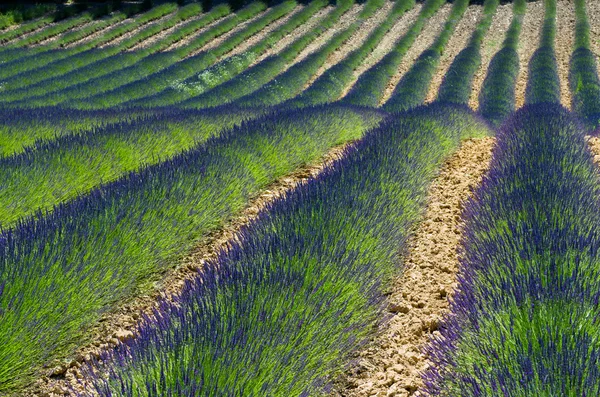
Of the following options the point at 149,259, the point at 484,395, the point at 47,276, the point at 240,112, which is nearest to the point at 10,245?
the point at 47,276

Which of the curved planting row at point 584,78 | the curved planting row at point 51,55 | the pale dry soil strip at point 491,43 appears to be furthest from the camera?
the curved planting row at point 51,55

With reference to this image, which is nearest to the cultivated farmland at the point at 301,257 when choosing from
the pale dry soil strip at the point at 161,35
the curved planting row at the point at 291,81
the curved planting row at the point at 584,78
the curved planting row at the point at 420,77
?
the curved planting row at the point at 420,77

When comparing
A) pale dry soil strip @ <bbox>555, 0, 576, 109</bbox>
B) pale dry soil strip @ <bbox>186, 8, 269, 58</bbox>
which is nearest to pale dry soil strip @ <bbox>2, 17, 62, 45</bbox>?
pale dry soil strip @ <bbox>186, 8, 269, 58</bbox>

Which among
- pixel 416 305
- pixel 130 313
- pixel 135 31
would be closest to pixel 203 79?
pixel 135 31

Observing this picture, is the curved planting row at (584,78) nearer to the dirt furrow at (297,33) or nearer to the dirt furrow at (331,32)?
the dirt furrow at (331,32)

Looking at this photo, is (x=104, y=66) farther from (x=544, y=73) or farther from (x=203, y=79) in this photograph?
(x=544, y=73)

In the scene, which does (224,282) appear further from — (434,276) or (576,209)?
(576,209)
